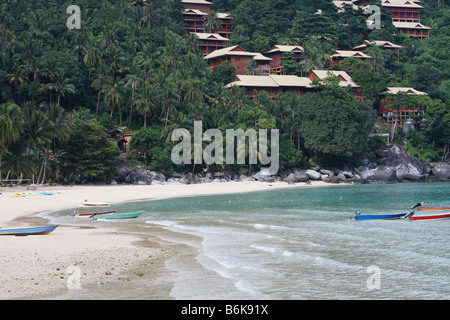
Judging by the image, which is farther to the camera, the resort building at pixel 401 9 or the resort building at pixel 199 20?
the resort building at pixel 401 9

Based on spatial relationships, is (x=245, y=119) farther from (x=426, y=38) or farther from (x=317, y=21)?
(x=426, y=38)

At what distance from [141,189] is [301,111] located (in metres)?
32.5

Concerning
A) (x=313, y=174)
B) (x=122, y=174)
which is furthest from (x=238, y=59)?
(x=122, y=174)

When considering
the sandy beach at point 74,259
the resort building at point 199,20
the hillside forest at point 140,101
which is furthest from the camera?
the resort building at point 199,20

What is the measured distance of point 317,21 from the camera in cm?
11325

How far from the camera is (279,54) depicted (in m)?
104

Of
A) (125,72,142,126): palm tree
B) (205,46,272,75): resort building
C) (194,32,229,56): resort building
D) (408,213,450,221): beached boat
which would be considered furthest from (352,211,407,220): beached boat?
(194,32,229,56): resort building

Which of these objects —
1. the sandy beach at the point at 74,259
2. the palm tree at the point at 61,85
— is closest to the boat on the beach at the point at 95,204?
the sandy beach at the point at 74,259

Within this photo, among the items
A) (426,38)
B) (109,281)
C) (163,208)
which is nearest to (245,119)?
(163,208)

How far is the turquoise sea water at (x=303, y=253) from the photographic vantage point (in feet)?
50.9

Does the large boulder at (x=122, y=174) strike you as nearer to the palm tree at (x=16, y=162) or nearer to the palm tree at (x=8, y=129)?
the palm tree at (x=16, y=162)

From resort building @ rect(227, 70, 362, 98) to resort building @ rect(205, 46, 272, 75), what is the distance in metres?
6.92

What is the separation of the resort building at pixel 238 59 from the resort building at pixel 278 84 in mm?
6924

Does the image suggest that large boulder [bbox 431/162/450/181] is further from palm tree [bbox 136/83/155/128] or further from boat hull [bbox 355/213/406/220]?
boat hull [bbox 355/213/406/220]
